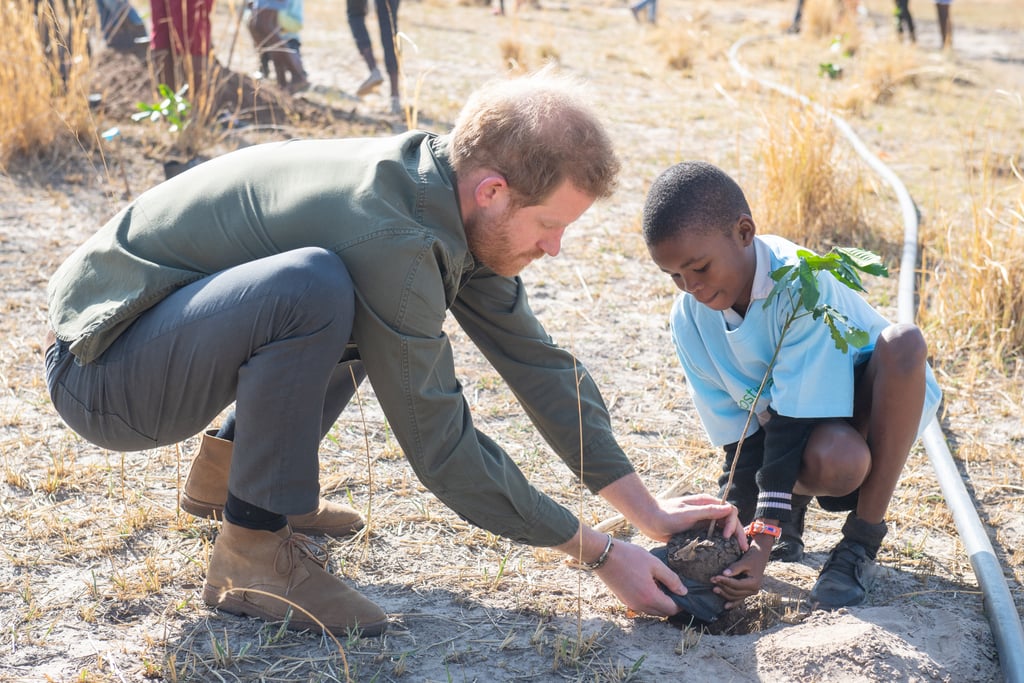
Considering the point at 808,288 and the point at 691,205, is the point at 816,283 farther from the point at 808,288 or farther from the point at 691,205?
the point at 691,205

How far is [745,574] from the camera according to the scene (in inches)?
96.2

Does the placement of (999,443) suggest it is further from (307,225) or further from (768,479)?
(307,225)

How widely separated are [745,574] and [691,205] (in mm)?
881

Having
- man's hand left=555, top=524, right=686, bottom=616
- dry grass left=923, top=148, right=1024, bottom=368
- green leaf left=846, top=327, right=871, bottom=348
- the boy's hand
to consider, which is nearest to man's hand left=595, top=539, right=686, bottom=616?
man's hand left=555, top=524, right=686, bottom=616

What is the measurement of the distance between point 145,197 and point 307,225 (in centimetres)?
49

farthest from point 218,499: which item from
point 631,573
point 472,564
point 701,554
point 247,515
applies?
point 701,554

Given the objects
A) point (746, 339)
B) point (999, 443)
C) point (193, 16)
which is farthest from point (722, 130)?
point (746, 339)

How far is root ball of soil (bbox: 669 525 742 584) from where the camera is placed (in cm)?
244

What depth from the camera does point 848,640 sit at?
2287mm

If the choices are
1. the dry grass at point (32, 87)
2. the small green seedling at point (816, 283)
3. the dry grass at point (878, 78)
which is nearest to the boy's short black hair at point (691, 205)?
the small green seedling at point (816, 283)

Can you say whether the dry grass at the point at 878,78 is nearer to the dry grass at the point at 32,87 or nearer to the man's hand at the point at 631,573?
the dry grass at the point at 32,87

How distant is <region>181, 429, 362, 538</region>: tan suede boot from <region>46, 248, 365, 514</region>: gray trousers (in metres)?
0.35

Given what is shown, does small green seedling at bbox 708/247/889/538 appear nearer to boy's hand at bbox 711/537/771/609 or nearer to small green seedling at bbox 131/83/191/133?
boy's hand at bbox 711/537/771/609

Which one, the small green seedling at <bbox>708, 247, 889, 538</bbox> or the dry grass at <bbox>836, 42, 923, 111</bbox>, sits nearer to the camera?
the small green seedling at <bbox>708, 247, 889, 538</bbox>
